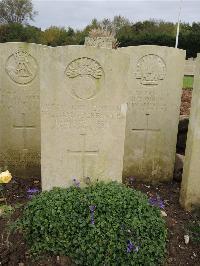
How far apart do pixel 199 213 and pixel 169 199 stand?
0.55m

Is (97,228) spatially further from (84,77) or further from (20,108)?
(20,108)

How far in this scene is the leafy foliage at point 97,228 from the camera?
9.70 feet

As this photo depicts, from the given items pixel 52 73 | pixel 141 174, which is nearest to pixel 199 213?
pixel 141 174

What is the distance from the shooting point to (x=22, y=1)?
45406 mm

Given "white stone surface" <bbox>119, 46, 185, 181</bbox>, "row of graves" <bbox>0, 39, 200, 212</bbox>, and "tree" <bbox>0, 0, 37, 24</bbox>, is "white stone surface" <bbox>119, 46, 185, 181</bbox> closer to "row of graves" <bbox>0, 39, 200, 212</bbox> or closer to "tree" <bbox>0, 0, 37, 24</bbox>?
"row of graves" <bbox>0, 39, 200, 212</bbox>

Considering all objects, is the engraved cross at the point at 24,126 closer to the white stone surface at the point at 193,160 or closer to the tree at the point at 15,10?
the white stone surface at the point at 193,160

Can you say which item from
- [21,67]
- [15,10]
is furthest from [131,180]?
[15,10]

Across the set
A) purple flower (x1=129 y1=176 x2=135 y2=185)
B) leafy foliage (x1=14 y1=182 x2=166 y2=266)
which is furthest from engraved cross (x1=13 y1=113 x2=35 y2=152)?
leafy foliage (x1=14 y1=182 x2=166 y2=266)

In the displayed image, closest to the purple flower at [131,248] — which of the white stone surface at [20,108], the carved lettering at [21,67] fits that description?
the white stone surface at [20,108]

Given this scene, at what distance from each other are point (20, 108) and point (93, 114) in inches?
63.4

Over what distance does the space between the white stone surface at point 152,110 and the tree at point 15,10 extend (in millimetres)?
44171

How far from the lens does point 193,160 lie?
4090 millimetres

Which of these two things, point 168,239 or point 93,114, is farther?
point 93,114

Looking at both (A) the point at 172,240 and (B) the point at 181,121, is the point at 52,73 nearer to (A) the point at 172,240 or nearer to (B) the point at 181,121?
(A) the point at 172,240
